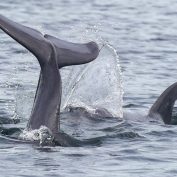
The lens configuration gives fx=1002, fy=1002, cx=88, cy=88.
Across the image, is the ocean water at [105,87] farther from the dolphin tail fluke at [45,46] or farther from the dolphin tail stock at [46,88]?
the dolphin tail fluke at [45,46]

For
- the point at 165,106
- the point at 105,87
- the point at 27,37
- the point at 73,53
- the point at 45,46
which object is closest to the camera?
the point at 27,37

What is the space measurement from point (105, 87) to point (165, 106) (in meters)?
2.55

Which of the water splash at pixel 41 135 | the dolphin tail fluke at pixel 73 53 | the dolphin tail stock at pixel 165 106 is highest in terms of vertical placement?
the dolphin tail fluke at pixel 73 53

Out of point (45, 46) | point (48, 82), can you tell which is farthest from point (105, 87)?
point (45, 46)

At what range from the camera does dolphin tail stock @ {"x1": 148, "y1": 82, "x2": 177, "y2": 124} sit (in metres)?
19.5

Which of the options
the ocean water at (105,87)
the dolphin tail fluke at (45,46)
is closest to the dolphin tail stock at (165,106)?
the ocean water at (105,87)

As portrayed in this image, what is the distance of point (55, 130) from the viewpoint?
54.3 feet

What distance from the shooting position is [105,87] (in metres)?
Result: 21.9

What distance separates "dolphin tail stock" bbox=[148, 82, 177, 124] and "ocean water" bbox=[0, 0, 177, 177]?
0.30 metres

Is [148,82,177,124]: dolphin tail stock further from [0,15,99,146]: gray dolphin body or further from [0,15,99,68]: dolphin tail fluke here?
[0,15,99,146]: gray dolphin body

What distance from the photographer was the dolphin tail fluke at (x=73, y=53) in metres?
16.8

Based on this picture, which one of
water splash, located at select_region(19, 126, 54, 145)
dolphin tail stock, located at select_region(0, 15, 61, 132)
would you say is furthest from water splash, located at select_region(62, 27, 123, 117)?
water splash, located at select_region(19, 126, 54, 145)

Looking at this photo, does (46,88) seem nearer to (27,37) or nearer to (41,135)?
(41,135)

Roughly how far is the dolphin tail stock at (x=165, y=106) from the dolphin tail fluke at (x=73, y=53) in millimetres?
3070
